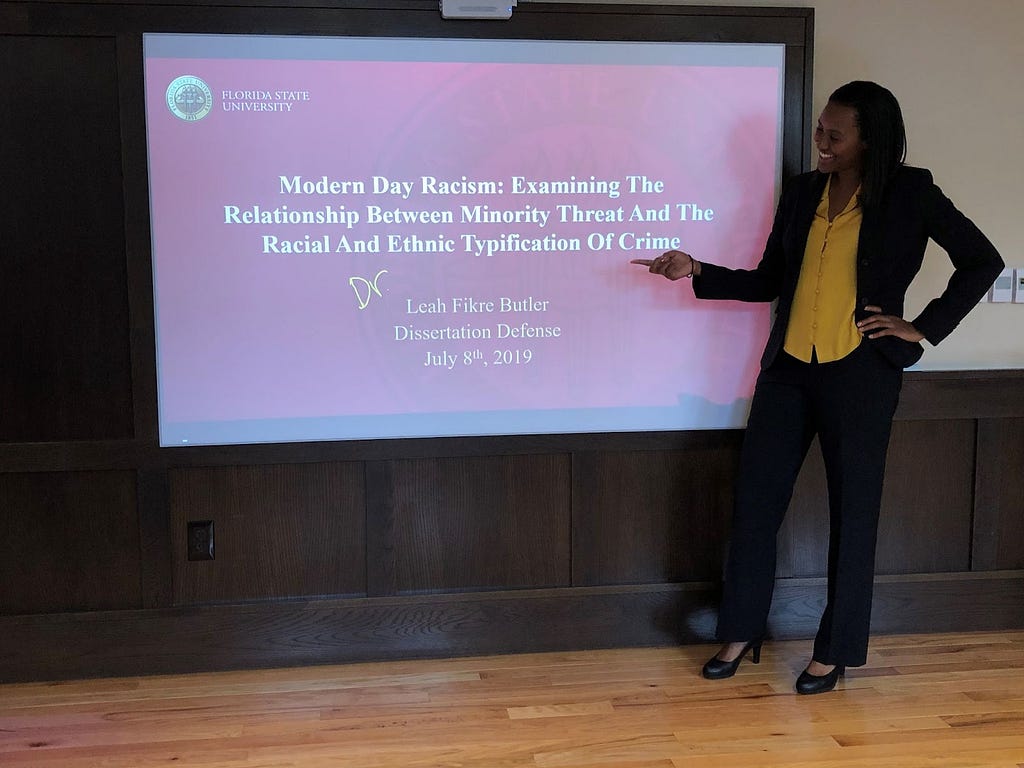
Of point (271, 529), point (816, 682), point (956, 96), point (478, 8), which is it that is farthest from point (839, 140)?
point (271, 529)

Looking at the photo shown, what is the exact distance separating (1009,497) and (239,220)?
8.24ft

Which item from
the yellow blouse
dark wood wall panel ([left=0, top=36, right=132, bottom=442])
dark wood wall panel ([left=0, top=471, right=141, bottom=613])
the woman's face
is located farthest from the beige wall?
dark wood wall panel ([left=0, top=471, right=141, bottom=613])

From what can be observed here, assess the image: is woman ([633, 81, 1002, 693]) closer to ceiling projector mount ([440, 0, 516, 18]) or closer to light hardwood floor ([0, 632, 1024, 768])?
light hardwood floor ([0, 632, 1024, 768])

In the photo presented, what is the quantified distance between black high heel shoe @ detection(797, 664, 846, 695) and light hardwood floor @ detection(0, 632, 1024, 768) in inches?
1.2

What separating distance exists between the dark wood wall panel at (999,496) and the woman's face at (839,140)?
3.33ft

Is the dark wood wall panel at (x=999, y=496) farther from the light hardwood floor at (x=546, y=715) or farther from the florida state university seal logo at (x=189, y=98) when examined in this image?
the florida state university seal logo at (x=189, y=98)

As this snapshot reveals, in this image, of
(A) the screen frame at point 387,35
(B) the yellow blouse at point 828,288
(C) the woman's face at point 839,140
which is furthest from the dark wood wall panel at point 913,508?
(C) the woman's face at point 839,140

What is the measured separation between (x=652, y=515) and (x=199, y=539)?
1346 mm

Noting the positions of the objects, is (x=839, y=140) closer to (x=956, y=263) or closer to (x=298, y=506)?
(x=956, y=263)

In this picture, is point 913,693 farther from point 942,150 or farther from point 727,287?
point 942,150

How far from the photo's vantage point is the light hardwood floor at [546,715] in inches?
88.4

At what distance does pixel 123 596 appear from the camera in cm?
271

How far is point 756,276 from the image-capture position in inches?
106

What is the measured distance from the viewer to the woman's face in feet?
7.99
